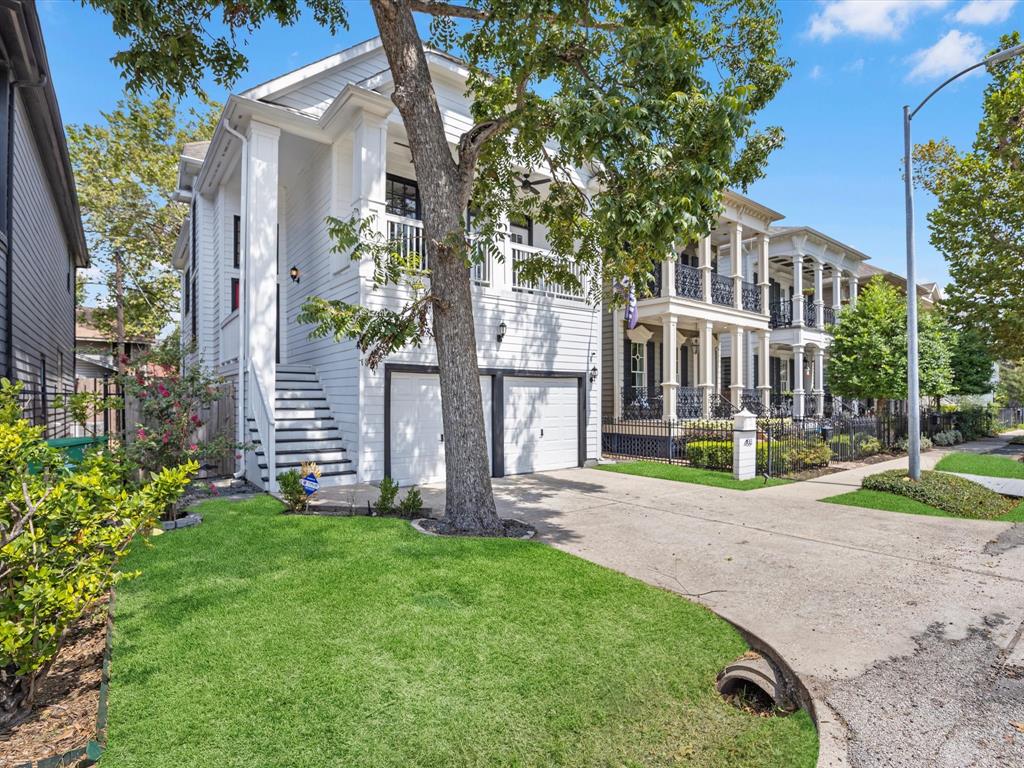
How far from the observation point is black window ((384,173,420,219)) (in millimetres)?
11664

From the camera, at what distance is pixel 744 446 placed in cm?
1087

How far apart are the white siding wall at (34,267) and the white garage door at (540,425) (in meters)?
7.71

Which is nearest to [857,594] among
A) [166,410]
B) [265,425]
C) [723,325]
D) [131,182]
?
[166,410]

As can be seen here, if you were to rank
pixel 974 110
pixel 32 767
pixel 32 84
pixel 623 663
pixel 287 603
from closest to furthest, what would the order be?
1. pixel 32 767
2. pixel 623 663
3. pixel 287 603
4. pixel 32 84
5. pixel 974 110

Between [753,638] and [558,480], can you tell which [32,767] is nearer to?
[753,638]

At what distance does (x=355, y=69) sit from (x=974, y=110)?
57.0 feet

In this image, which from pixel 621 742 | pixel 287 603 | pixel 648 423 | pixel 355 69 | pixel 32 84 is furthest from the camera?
pixel 648 423

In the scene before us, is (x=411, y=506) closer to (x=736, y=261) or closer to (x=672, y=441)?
(x=672, y=441)

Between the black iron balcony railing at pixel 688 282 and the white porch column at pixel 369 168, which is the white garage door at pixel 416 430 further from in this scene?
the black iron balcony railing at pixel 688 282

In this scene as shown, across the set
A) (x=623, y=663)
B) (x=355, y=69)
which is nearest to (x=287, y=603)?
(x=623, y=663)

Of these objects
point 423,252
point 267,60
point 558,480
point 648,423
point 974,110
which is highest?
point 974,110

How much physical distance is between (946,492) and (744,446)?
3.20 meters

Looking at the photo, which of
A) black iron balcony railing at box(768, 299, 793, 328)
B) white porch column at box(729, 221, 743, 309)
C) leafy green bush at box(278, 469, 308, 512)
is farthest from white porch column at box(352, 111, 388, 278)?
black iron balcony railing at box(768, 299, 793, 328)

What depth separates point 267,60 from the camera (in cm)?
1094
